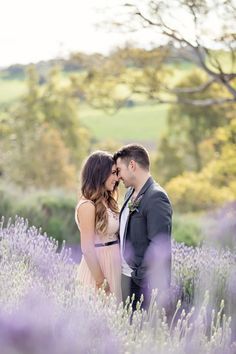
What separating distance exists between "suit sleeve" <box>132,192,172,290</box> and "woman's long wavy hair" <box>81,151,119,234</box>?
0.33m

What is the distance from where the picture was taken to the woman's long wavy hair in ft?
16.3

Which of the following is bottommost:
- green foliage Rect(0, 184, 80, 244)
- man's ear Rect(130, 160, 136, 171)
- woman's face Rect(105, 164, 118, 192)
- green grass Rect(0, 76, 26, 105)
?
green grass Rect(0, 76, 26, 105)

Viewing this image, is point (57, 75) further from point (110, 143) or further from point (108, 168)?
point (108, 168)

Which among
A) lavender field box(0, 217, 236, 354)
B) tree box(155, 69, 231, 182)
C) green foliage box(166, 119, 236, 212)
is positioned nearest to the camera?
lavender field box(0, 217, 236, 354)

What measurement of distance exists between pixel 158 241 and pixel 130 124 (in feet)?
157

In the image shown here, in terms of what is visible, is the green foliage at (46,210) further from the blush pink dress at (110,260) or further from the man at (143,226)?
the man at (143,226)

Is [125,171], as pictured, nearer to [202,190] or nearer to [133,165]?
[133,165]

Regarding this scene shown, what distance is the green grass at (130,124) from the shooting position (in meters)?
48.7

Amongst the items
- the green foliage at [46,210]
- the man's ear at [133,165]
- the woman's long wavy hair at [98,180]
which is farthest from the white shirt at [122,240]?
the green foliage at [46,210]

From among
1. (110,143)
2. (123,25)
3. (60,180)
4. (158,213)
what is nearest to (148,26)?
(123,25)

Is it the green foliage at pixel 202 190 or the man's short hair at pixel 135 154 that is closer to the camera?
the man's short hair at pixel 135 154

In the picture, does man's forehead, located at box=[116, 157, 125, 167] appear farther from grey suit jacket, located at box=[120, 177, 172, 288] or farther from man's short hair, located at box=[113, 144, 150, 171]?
grey suit jacket, located at box=[120, 177, 172, 288]

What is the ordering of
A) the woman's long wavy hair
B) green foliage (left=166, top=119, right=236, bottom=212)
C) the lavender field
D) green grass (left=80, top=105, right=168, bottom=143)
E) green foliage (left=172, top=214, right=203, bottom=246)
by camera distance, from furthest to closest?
green grass (left=80, top=105, right=168, bottom=143)
green foliage (left=166, top=119, right=236, bottom=212)
green foliage (left=172, top=214, right=203, bottom=246)
the woman's long wavy hair
the lavender field

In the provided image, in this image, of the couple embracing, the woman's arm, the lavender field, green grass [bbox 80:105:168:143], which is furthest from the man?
green grass [bbox 80:105:168:143]
